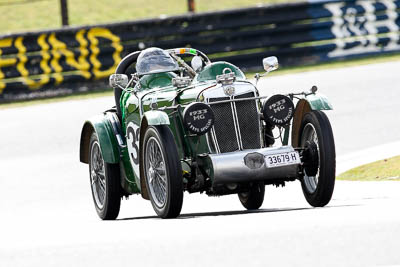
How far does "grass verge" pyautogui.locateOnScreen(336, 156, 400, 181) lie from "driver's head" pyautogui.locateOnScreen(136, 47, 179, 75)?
246 centimetres

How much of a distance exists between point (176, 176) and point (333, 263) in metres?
2.80

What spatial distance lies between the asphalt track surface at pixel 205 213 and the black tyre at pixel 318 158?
0.63 feet

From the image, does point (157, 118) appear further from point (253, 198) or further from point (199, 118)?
point (253, 198)

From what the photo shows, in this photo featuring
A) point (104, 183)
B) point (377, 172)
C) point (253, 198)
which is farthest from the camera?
point (377, 172)

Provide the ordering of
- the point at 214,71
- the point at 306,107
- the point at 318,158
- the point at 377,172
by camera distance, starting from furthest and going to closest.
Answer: the point at 377,172, the point at 214,71, the point at 306,107, the point at 318,158

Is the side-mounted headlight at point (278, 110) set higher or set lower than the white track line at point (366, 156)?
higher

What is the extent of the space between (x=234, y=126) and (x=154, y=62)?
1.48 metres

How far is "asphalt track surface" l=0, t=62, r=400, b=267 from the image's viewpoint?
577 cm

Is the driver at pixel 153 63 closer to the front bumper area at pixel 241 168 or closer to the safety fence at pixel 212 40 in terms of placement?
the front bumper area at pixel 241 168

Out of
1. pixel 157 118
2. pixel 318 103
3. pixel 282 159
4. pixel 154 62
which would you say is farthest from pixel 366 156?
pixel 157 118

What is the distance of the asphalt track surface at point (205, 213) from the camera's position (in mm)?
5766

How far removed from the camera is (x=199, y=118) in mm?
8266

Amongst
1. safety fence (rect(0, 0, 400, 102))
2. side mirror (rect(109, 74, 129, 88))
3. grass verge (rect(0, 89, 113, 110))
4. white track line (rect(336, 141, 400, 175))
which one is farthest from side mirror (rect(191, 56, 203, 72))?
safety fence (rect(0, 0, 400, 102))

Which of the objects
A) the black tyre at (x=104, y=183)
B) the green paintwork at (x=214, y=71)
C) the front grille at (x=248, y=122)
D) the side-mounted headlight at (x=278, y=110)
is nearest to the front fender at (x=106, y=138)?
the black tyre at (x=104, y=183)
